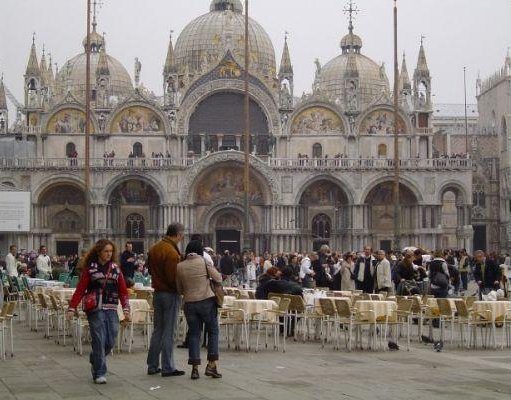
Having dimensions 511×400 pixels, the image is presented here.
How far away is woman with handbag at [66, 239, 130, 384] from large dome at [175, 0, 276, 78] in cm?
5792

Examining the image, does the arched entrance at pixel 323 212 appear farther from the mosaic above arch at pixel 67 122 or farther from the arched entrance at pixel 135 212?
the mosaic above arch at pixel 67 122

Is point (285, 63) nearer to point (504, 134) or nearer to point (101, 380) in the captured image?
point (504, 134)

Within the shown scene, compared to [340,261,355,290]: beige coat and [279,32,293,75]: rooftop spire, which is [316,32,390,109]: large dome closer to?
[279,32,293,75]: rooftop spire

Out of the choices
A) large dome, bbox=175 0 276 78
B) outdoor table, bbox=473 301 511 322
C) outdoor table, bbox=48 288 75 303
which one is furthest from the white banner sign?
outdoor table, bbox=473 301 511 322

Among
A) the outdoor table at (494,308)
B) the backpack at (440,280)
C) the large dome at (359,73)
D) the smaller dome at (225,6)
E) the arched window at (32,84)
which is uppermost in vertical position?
the smaller dome at (225,6)

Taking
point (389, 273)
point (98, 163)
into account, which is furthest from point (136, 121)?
point (389, 273)

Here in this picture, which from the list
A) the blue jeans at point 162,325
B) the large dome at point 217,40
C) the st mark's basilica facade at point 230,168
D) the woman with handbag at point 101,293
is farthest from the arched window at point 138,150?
the woman with handbag at point 101,293

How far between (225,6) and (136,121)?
1719 cm

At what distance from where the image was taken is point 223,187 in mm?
65500

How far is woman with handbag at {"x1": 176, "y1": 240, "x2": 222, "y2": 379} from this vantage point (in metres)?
15.5

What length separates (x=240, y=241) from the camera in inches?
2640

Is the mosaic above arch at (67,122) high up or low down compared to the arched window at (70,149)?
up

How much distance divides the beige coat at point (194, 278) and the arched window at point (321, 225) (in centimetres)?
5104

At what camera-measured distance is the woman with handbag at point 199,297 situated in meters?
15.5
